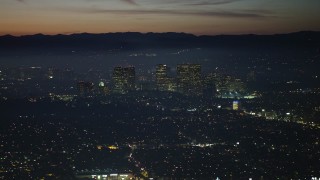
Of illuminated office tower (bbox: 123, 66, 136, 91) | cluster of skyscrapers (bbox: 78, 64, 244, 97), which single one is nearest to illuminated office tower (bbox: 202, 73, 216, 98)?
cluster of skyscrapers (bbox: 78, 64, 244, 97)

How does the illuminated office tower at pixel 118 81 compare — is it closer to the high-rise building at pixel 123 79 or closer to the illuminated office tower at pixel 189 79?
Answer: the high-rise building at pixel 123 79

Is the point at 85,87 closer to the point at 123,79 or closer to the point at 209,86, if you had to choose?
the point at 123,79

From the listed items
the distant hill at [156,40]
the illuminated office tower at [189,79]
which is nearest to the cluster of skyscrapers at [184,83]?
the illuminated office tower at [189,79]

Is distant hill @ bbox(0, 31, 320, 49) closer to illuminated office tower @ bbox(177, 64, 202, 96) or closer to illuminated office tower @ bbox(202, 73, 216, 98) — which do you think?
illuminated office tower @ bbox(177, 64, 202, 96)

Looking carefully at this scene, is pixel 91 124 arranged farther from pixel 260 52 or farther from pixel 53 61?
pixel 260 52

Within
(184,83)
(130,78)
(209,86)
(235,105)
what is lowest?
(235,105)

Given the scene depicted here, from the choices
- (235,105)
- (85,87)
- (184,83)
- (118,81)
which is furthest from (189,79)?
(85,87)
